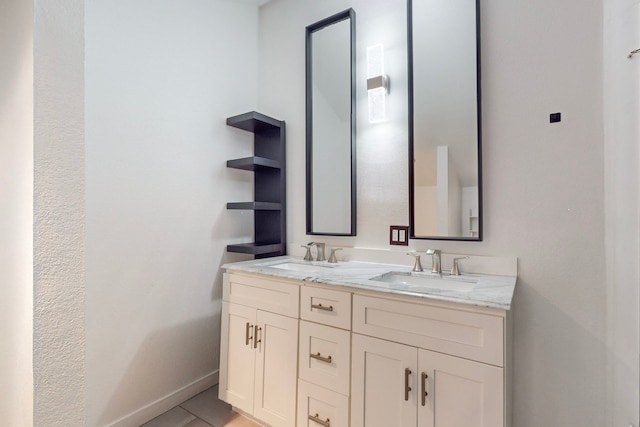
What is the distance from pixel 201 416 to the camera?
1.84 m

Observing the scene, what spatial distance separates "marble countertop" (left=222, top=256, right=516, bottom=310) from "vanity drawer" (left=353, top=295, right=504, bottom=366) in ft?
0.17

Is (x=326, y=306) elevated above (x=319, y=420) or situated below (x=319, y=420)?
above

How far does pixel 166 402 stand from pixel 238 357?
590 mm

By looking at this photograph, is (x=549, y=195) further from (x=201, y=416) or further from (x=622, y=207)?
(x=201, y=416)

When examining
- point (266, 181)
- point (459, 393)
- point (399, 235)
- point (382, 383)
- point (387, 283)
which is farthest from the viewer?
point (266, 181)

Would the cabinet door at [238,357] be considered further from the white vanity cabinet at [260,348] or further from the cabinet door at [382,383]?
the cabinet door at [382,383]

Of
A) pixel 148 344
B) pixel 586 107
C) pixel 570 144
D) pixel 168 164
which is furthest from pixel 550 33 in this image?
pixel 148 344

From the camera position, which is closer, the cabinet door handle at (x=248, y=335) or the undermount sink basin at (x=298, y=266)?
the cabinet door handle at (x=248, y=335)

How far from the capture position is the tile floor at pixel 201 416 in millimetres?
1771

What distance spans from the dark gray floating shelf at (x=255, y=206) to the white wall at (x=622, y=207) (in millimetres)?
1807

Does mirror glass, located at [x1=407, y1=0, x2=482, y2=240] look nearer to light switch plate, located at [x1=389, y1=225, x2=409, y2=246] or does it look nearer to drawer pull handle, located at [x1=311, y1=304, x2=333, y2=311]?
light switch plate, located at [x1=389, y1=225, x2=409, y2=246]

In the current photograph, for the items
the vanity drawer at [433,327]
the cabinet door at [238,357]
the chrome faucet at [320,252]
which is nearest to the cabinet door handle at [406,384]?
the vanity drawer at [433,327]

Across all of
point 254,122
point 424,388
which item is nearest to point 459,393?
point 424,388

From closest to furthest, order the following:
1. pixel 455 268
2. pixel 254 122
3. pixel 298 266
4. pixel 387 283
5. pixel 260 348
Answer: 1. pixel 387 283
2. pixel 455 268
3. pixel 260 348
4. pixel 298 266
5. pixel 254 122
